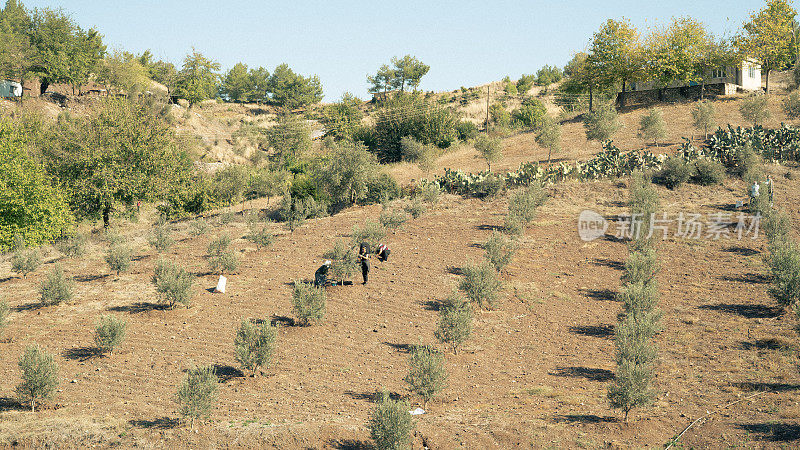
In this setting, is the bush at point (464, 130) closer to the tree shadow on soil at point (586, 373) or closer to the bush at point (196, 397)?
the tree shadow on soil at point (586, 373)

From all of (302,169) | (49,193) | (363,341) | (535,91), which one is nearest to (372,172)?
(49,193)

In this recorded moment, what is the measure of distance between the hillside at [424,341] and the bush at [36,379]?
245 millimetres

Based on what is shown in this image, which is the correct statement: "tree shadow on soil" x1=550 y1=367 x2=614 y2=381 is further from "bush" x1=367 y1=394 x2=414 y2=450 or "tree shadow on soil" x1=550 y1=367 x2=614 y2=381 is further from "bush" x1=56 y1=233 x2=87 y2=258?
"bush" x1=56 y1=233 x2=87 y2=258

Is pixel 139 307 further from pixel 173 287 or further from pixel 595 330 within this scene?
pixel 595 330

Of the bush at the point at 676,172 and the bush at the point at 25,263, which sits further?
the bush at the point at 676,172

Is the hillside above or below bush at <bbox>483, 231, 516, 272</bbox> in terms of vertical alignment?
below

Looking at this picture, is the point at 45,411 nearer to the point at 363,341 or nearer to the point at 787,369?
the point at 363,341

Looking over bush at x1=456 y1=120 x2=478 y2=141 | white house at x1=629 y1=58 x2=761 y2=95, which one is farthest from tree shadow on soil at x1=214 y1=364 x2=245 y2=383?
bush at x1=456 y1=120 x2=478 y2=141

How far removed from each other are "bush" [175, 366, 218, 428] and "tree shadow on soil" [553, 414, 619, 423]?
496cm

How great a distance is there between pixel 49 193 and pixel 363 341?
18301mm

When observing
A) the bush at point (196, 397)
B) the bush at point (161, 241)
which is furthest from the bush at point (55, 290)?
the bush at point (196, 397)

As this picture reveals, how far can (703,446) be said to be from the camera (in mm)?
7539

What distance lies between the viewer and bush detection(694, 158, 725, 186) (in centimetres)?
2450

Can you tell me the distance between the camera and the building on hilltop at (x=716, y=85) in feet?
150
